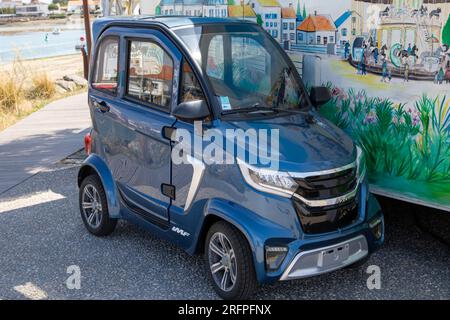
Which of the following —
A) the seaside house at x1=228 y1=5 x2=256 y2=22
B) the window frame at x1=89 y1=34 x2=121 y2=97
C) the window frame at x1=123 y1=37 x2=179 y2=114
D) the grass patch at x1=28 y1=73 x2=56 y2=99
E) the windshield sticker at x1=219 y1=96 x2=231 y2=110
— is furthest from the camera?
the grass patch at x1=28 y1=73 x2=56 y2=99

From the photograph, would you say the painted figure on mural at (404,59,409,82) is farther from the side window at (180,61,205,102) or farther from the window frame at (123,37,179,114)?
the window frame at (123,37,179,114)

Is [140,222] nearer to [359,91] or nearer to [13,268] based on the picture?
[13,268]

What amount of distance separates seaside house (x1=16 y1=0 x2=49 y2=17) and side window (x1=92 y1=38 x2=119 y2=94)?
3800 inches

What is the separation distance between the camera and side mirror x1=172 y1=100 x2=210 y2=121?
13.9 ft

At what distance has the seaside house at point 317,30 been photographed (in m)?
5.16

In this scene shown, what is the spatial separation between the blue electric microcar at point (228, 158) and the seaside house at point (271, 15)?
1.91 feet

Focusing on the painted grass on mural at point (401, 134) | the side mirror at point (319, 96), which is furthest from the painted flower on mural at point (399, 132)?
the side mirror at point (319, 96)

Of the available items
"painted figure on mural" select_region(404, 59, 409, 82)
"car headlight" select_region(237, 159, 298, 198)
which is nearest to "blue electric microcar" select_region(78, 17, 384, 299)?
"car headlight" select_region(237, 159, 298, 198)

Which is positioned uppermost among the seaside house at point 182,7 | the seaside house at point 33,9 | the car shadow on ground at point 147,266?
the seaside house at point 33,9

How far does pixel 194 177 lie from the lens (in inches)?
171

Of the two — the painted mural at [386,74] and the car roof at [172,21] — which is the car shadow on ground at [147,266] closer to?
the painted mural at [386,74]

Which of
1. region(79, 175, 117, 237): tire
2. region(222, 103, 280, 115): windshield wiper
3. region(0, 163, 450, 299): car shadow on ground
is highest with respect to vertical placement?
region(222, 103, 280, 115): windshield wiper

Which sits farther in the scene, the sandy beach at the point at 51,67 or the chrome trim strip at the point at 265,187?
the sandy beach at the point at 51,67
